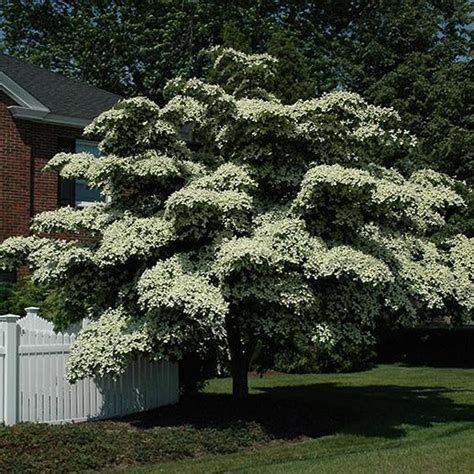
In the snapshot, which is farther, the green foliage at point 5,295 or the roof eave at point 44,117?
the roof eave at point 44,117

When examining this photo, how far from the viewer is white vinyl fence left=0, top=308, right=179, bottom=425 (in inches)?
408

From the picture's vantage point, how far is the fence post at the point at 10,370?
33.9 feet

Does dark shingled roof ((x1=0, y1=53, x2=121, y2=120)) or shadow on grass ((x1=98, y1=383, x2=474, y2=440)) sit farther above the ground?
dark shingled roof ((x1=0, y1=53, x2=121, y2=120))

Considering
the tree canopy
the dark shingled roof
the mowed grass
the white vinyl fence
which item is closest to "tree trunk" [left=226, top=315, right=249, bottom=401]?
the mowed grass

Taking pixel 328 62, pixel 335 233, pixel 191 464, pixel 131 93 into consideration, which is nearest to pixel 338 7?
pixel 328 62

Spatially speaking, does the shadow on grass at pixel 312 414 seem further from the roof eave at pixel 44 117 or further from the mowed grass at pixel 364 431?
the roof eave at pixel 44 117

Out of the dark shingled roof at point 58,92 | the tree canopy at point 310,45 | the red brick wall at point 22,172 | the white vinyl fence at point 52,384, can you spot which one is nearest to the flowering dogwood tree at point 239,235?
the white vinyl fence at point 52,384

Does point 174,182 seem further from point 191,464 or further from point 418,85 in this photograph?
point 418,85

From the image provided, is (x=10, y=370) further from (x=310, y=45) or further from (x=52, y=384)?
(x=310, y=45)

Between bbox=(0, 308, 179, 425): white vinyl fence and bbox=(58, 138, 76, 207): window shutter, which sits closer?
bbox=(0, 308, 179, 425): white vinyl fence

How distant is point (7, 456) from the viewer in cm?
919

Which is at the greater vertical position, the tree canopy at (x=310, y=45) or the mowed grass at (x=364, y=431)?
the tree canopy at (x=310, y=45)

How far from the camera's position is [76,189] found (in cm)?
1939

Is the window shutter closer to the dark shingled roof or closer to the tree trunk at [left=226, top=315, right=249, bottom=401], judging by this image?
the dark shingled roof
